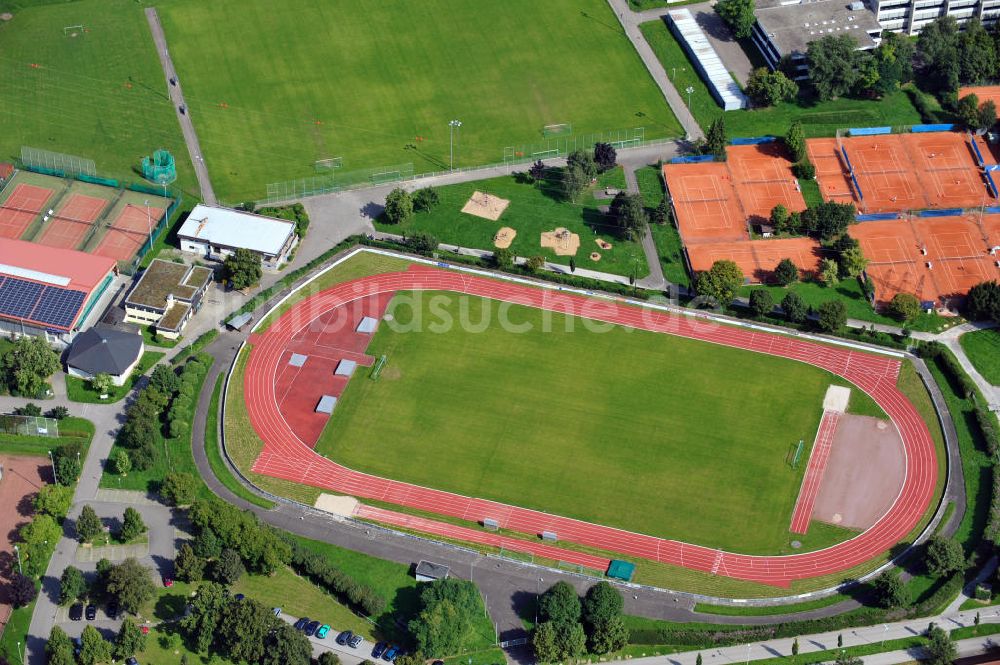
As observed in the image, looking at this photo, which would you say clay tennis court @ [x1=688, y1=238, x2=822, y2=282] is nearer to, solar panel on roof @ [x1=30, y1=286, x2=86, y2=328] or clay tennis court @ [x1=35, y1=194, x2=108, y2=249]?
solar panel on roof @ [x1=30, y1=286, x2=86, y2=328]

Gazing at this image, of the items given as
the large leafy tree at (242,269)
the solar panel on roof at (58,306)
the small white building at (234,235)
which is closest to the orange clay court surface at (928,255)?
the small white building at (234,235)

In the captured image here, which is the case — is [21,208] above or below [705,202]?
below

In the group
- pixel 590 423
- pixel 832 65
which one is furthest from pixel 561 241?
pixel 832 65

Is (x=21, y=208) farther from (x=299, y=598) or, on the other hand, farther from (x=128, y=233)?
(x=299, y=598)

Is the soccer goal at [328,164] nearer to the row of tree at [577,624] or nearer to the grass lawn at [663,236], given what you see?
the grass lawn at [663,236]

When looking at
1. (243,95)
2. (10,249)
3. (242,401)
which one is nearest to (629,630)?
(242,401)
